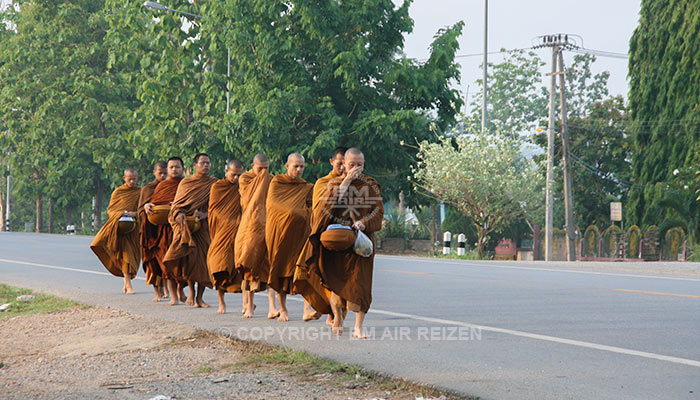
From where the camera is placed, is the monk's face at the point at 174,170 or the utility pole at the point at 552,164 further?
the utility pole at the point at 552,164

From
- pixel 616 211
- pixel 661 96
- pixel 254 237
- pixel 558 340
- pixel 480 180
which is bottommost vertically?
pixel 558 340

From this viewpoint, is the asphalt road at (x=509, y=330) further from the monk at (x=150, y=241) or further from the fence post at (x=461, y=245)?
the fence post at (x=461, y=245)

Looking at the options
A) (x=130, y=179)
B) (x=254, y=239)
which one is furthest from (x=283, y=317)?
(x=130, y=179)

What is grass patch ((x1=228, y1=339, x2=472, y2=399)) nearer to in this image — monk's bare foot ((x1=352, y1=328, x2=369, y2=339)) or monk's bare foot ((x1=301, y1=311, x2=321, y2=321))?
monk's bare foot ((x1=352, y1=328, x2=369, y2=339))

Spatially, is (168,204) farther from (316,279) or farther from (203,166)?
(316,279)

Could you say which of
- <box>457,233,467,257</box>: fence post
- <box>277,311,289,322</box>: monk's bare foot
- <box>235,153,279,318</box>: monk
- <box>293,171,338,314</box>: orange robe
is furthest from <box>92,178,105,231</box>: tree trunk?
<box>293,171,338,314</box>: orange robe

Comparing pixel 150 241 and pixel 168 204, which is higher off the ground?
pixel 168 204

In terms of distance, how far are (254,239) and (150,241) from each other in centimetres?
235

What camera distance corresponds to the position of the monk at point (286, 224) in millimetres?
9188

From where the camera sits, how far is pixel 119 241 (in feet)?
41.2

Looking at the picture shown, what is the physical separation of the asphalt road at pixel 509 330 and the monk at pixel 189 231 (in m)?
0.52

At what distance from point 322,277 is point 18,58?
4217 centimetres

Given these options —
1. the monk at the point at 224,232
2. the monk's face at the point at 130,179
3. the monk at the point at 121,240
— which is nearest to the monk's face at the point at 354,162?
the monk at the point at 224,232

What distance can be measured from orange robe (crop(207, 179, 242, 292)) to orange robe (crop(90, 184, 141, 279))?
2.72 metres
